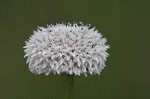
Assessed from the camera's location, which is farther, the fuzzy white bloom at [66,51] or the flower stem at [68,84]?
the flower stem at [68,84]

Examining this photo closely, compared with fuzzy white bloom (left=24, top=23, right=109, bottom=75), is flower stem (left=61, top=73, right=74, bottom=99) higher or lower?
lower

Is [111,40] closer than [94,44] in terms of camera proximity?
No

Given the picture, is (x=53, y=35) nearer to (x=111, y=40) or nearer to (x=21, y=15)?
(x=111, y=40)

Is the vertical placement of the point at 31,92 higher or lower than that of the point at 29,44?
higher

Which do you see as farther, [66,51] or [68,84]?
[68,84]

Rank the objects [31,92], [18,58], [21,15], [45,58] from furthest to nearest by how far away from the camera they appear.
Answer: [21,15] → [18,58] → [31,92] → [45,58]

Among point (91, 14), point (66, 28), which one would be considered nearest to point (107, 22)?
point (91, 14)

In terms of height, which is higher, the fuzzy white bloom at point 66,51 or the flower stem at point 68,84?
the fuzzy white bloom at point 66,51

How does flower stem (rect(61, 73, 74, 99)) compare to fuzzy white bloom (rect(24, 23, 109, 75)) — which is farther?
flower stem (rect(61, 73, 74, 99))
